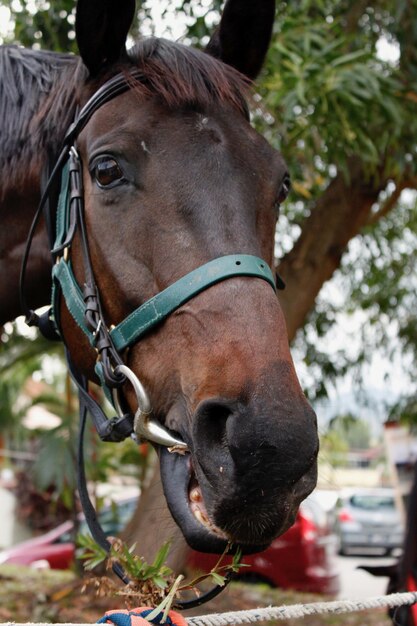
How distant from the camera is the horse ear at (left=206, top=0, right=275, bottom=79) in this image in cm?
272

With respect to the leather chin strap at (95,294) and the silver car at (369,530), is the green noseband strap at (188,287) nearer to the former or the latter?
the leather chin strap at (95,294)

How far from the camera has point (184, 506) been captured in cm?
191

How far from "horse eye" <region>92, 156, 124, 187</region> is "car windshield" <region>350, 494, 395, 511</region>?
18.6 metres

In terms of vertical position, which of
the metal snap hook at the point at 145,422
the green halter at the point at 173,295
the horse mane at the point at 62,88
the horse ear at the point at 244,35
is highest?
the horse ear at the point at 244,35

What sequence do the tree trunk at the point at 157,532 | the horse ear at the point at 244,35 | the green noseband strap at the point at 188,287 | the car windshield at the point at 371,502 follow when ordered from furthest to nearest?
the car windshield at the point at 371,502 → the horse ear at the point at 244,35 → the tree trunk at the point at 157,532 → the green noseband strap at the point at 188,287

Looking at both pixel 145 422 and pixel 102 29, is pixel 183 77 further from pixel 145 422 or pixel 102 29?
pixel 145 422

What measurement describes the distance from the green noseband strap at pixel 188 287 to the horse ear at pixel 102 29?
3.10 feet

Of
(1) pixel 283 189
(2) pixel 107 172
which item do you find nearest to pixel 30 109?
(2) pixel 107 172

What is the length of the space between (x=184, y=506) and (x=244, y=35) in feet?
5.81

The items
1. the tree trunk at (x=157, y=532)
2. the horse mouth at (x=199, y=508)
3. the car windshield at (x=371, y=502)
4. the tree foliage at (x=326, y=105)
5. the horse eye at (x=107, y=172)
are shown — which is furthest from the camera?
the car windshield at (x=371, y=502)

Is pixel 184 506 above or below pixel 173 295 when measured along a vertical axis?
below

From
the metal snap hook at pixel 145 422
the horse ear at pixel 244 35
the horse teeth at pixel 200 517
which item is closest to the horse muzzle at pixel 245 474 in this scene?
the horse teeth at pixel 200 517

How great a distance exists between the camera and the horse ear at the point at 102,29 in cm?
243

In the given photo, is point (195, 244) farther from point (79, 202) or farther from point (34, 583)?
point (34, 583)
